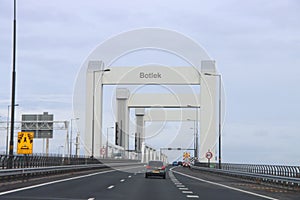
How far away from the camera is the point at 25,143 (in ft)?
110

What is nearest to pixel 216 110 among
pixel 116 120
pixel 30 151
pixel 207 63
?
pixel 207 63

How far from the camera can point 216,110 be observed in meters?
62.4

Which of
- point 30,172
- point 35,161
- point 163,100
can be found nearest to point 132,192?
point 30,172

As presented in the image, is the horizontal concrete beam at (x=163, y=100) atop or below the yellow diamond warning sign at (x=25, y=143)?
atop

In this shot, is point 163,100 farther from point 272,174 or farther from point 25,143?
point 25,143

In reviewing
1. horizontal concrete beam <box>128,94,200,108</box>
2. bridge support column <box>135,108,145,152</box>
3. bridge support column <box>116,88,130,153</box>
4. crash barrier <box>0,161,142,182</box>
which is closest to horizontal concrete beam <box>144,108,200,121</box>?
bridge support column <box>135,108,145,152</box>

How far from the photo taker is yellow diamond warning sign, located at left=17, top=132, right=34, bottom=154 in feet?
110

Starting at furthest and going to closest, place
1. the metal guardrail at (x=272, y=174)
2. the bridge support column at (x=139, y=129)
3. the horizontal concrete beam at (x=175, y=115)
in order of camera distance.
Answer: the bridge support column at (x=139, y=129), the horizontal concrete beam at (x=175, y=115), the metal guardrail at (x=272, y=174)

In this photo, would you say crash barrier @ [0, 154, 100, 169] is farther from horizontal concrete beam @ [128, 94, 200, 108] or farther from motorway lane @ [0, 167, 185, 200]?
horizontal concrete beam @ [128, 94, 200, 108]

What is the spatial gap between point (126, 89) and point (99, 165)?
13127 millimetres

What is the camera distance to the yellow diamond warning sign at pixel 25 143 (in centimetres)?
3341

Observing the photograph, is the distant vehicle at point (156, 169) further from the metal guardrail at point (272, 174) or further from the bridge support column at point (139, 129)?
the bridge support column at point (139, 129)

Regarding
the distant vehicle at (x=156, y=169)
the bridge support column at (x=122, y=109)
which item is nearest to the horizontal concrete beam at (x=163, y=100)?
the bridge support column at (x=122, y=109)

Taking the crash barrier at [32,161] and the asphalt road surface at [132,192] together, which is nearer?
the asphalt road surface at [132,192]
